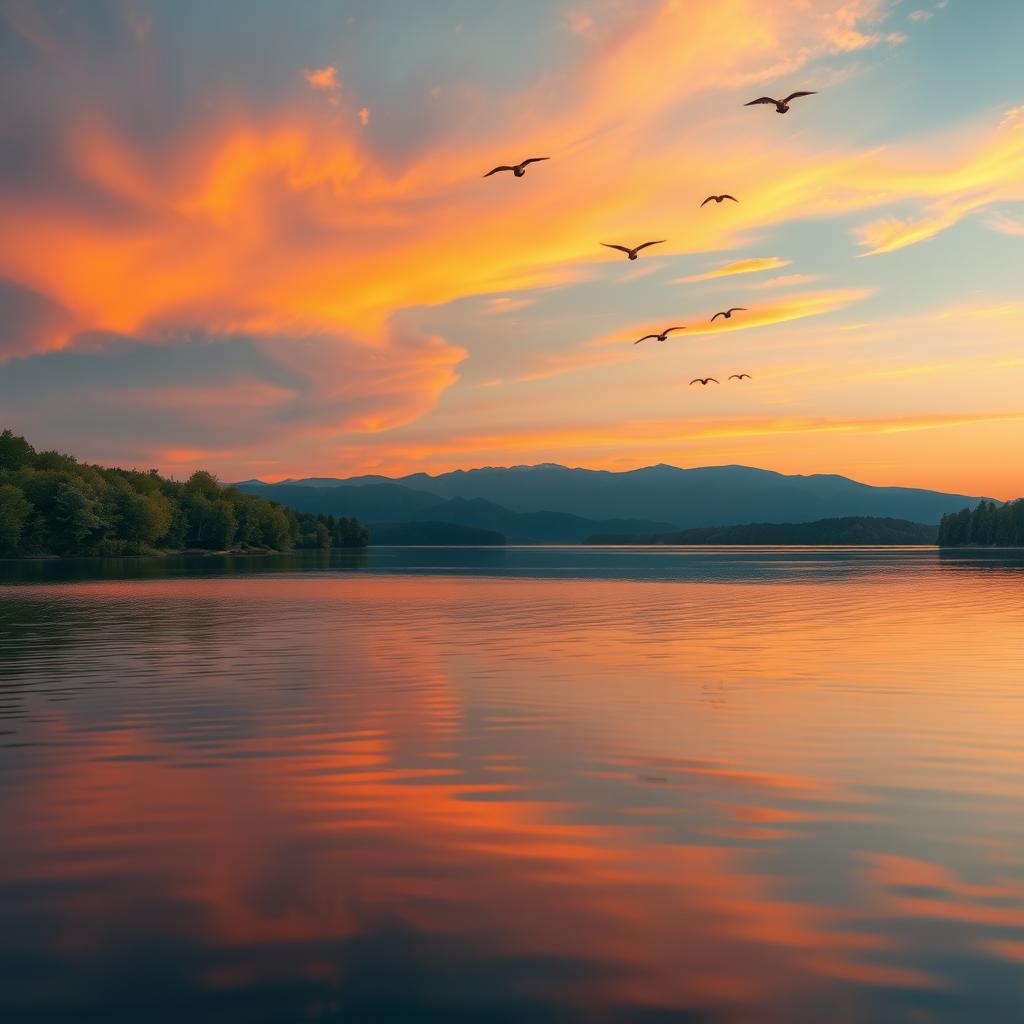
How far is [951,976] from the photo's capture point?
10930 mm

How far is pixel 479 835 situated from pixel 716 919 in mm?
5029

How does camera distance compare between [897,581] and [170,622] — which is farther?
[897,581]

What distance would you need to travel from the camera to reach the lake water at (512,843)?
1070cm

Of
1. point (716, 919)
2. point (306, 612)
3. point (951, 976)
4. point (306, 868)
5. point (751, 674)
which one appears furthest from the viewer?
point (306, 612)

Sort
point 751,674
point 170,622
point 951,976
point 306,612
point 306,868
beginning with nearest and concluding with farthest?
1. point 951,976
2. point 306,868
3. point 751,674
4. point 170,622
5. point 306,612

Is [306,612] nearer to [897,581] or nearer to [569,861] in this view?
[569,861]

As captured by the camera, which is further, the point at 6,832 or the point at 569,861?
the point at 6,832

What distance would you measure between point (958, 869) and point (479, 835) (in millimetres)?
7734

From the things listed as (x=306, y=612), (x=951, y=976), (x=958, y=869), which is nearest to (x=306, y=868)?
(x=951, y=976)

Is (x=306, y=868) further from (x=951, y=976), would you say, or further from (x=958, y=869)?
(x=958, y=869)

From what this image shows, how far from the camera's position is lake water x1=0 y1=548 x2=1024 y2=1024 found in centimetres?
1070

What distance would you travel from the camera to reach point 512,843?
16062mm

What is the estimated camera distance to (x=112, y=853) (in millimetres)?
15359

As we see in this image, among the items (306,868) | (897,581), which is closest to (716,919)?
(306,868)
